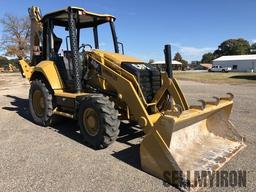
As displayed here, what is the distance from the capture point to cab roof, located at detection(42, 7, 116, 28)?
6.69 m

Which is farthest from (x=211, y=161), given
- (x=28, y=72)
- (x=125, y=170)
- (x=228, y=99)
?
(x=28, y=72)

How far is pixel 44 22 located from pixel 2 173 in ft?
14.3

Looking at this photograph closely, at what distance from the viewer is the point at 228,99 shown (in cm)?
616

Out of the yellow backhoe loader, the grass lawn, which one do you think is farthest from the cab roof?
the grass lawn

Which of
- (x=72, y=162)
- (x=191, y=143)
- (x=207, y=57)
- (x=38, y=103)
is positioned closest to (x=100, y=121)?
(x=72, y=162)

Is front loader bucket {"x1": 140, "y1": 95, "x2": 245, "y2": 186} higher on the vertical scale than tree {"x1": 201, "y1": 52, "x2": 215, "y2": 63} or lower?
lower

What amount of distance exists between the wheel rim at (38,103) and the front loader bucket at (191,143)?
4.06 metres

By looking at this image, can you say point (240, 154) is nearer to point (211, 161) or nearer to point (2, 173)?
point (211, 161)

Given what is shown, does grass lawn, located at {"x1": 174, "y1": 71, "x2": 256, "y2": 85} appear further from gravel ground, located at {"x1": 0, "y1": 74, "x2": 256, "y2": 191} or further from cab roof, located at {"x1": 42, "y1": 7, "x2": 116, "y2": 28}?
gravel ground, located at {"x1": 0, "y1": 74, "x2": 256, "y2": 191}

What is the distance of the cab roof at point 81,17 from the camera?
6.69 meters

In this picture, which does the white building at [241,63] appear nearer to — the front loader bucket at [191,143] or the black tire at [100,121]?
the front loader bucket at [191,143]

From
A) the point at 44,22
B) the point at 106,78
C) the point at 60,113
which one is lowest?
the point at 60,113

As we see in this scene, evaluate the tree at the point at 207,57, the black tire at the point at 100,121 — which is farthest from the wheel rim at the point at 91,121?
the tree at the point at 207,57

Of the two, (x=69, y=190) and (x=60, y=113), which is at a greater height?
(x=60, y=113)
